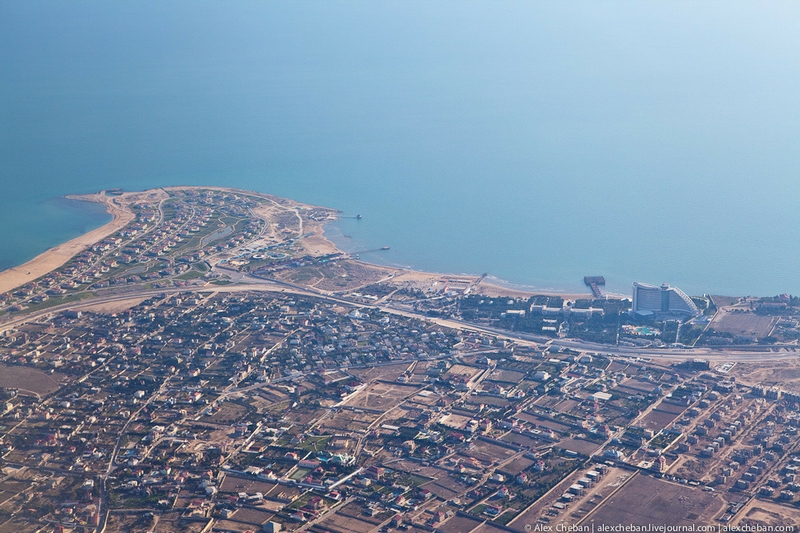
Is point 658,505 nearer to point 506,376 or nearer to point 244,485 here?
point 506,376

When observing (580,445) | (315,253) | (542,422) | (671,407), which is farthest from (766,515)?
(315,253)

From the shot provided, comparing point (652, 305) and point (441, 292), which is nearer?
point (652, 305)

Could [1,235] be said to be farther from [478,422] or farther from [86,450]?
[478,422]

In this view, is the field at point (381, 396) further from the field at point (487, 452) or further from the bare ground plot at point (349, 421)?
the field at point (487, 452)

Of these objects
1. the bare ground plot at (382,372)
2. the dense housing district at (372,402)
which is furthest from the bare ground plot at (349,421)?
the bare ground plot at (382,372)

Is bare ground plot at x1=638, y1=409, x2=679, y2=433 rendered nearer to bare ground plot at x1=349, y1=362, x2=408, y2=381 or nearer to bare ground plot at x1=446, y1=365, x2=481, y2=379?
bare ground plot at x1=446, y1=365, x2=481, y2=379

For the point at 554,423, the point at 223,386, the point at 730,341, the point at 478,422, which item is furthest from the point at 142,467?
the point at 730,341

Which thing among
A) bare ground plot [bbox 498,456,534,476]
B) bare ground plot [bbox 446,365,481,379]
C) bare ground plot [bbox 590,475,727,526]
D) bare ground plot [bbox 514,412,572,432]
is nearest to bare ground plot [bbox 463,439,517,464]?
bare ground plot [bbox 498,456,534,476]
